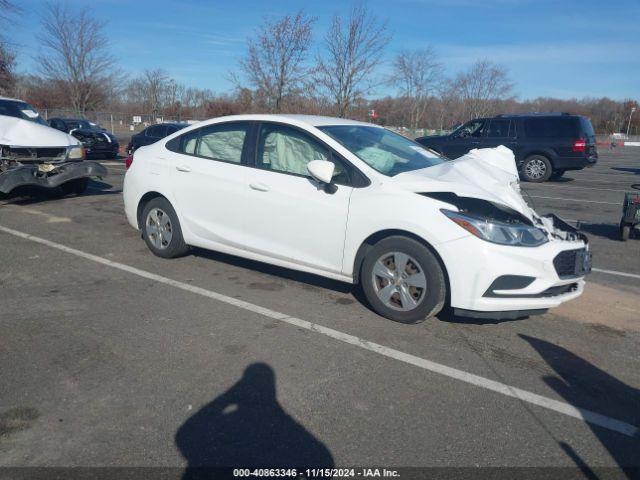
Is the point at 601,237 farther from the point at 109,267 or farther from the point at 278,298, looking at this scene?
the point at 109,267

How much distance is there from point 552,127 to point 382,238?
502 inches

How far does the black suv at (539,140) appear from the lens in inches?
574

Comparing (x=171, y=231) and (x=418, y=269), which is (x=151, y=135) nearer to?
(x=171, y=231)

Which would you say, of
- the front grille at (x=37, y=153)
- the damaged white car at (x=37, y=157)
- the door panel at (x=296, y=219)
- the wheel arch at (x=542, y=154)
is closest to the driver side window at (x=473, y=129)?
the wheel arch at (x=542, y=154)

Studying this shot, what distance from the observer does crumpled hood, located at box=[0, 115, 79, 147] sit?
27.0ft

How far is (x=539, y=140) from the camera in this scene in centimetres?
1486

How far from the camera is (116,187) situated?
37.3 feet

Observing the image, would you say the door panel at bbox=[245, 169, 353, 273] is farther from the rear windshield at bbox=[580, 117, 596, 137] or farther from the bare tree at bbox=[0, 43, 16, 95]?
the bare tree at bbox=[0, 43, 16, 95]

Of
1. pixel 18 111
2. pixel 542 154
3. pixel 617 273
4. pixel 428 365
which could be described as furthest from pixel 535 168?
pixel 18 111

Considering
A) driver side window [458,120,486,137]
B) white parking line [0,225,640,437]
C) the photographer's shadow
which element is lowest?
the photographer's shadow

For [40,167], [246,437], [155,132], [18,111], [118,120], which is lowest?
[246,437]

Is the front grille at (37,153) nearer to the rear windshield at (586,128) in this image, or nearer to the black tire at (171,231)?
the black tire at (171,231)

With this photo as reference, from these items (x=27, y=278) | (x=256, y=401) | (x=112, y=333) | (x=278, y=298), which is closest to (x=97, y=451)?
(x=256, y=401)

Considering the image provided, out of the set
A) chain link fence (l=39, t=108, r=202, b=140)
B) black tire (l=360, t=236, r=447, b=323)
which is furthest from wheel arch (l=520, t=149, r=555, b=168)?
chain link fence (l=39, t=108, r=202, b=140)
